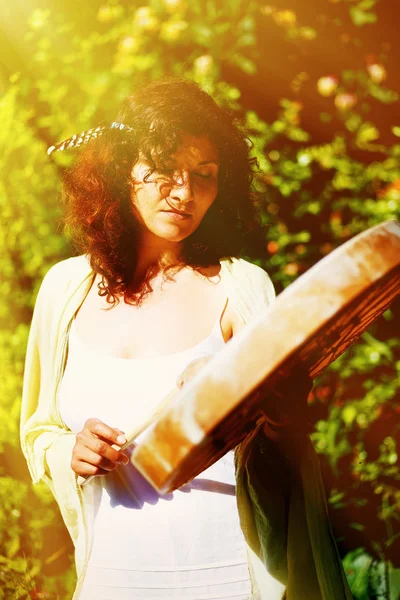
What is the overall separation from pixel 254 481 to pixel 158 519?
18 centimetres

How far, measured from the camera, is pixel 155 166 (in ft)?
3.52

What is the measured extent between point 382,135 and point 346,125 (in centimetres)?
9

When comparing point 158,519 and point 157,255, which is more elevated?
point 157,255

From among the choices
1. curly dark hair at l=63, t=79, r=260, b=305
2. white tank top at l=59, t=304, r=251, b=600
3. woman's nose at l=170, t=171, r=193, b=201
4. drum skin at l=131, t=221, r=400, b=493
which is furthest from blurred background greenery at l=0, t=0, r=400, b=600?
drum skin at l=131, t=221, r=400, b=493

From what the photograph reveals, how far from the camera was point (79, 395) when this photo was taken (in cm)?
110

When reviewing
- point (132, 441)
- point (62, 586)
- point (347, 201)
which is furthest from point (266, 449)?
point (62, 586)

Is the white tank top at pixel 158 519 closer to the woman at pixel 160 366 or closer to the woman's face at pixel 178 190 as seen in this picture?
the woman at pixel 160 366

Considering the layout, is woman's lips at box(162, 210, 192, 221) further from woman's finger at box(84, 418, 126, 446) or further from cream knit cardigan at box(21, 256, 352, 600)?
woman's finger at box(84, 418, 126, 446)

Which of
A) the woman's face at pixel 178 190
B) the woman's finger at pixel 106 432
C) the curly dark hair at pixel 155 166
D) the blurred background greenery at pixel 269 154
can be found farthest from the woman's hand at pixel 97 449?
the blurred background greenery at pixel 269 154

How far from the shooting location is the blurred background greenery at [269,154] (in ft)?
4.75

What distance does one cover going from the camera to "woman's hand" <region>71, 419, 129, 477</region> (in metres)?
0.99

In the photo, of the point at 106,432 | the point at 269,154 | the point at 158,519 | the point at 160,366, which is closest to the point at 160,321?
the point at 160,366

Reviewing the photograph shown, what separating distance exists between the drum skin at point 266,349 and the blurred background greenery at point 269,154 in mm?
680

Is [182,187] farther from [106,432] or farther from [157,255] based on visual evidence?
[106,432]
